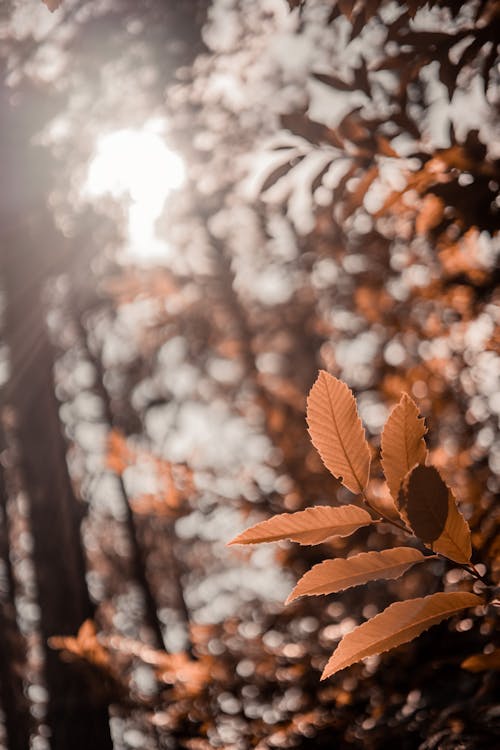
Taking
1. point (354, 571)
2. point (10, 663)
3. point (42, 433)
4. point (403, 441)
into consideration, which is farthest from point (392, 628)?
point (10, 663)

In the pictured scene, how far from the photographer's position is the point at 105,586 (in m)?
11.4

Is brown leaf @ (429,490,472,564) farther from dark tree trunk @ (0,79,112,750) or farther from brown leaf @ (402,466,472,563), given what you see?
dark tree trunk @ (0,79,112,750)

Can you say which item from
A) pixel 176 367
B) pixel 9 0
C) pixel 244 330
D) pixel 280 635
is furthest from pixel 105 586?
pixel 9 0

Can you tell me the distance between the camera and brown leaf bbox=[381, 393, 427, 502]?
659 millimetres

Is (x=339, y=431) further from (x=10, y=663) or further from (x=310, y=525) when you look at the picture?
(x=10, y=663)

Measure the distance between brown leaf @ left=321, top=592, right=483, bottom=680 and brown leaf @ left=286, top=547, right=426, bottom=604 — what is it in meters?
0.04

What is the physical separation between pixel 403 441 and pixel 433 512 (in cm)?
8

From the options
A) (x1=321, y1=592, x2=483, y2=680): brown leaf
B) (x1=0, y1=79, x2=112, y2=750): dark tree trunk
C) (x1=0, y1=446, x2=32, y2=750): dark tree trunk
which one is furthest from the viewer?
(x1=0, y1=446, x2=32, y2=750): dark tree trunk

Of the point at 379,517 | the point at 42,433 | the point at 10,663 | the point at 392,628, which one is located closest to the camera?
the point at 392,628

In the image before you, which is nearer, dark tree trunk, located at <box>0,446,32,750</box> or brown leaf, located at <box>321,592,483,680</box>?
brown leaf, located at <box>321,592,483,680</box>

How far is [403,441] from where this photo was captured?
66 centimetres

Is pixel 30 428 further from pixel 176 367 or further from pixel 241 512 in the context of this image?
pixel 176 367

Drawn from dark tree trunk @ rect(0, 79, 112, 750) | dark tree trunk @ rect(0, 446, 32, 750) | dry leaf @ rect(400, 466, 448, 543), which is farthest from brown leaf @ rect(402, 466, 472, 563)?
dark tree trunk @ rect(0, 446, 32, 750)

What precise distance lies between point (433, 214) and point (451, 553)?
109cm
